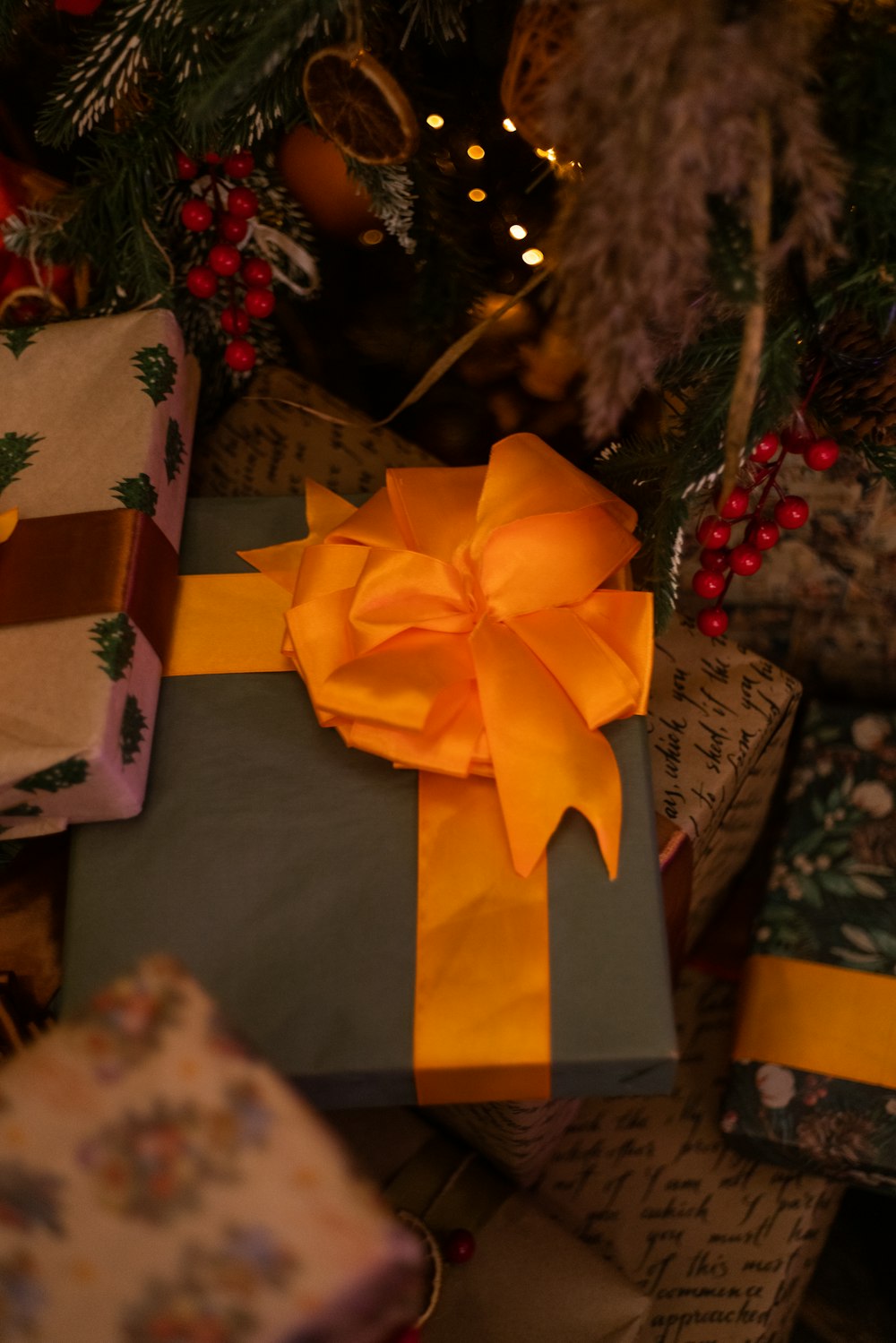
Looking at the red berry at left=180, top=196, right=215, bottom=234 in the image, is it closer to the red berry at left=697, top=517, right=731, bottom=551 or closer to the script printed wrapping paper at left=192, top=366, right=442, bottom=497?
the script printed wrapping paper at left=192, top=366, right=442, bottom=497

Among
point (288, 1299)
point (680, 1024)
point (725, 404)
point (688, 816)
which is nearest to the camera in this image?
point (288, 1299)

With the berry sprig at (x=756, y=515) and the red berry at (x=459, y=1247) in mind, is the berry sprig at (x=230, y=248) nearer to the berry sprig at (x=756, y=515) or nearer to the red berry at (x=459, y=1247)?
the berry sprig at (x=756, y=515)

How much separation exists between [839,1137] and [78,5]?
899 mm

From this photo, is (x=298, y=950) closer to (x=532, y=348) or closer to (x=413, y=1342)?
(x=413, y=1342)

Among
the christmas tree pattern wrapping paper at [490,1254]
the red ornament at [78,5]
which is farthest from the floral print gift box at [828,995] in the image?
the red ornament at [78,5]

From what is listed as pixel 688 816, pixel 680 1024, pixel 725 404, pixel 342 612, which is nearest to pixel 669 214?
pixel 725 404

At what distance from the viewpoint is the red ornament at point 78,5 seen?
570mm

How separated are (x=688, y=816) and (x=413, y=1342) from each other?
0.36 m

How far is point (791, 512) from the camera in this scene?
26.1 inches

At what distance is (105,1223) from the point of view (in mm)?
285

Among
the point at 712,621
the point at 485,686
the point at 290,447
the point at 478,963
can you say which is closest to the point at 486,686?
the point at 485,686

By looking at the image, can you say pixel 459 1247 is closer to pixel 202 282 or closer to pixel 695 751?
pixel 695 751

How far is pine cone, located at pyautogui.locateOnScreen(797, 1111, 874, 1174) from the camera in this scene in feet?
2.31

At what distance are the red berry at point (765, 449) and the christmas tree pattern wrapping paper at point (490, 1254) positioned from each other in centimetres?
57
